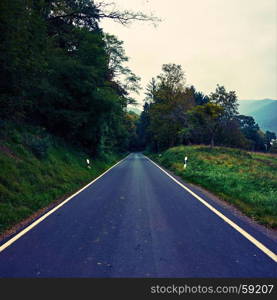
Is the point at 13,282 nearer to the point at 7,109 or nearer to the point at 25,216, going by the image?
the point at 25,216

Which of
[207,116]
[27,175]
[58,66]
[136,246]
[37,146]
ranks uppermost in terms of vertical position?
[58,66]

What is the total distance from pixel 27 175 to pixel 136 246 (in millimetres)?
6803

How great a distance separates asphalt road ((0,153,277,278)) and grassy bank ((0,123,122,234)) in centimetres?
111

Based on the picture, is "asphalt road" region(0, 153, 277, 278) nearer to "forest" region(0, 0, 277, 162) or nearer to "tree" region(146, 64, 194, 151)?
"forest" region(0, 0, 277, 162)

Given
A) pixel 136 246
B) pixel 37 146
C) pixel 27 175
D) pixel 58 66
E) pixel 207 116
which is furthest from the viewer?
pixel 207 116

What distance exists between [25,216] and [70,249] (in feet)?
9.42

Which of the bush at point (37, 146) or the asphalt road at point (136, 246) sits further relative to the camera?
the bush at point (37, 146)

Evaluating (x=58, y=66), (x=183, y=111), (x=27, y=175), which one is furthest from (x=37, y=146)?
(x=183, y=111)

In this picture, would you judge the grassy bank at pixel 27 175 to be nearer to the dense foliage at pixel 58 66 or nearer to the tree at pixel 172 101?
the dense foliage at pixel 58 66

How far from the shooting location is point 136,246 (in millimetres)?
4117

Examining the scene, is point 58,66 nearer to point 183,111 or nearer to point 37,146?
point 37,146

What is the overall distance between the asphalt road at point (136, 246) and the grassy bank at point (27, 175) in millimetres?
1110

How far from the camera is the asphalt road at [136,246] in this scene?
130 inches

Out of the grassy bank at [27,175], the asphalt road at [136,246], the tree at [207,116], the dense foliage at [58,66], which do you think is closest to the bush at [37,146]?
the grassy bank at [27,175]
